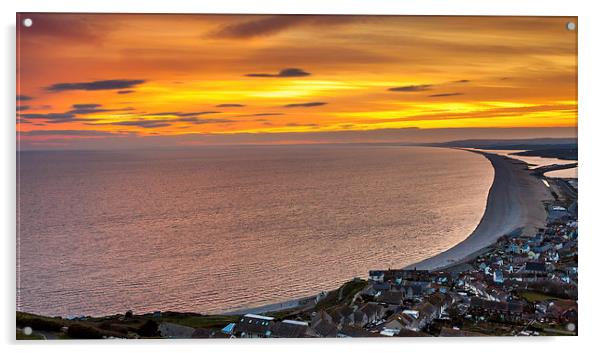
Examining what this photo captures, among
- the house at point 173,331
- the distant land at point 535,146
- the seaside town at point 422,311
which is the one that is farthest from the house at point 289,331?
the distant land at point 535,146

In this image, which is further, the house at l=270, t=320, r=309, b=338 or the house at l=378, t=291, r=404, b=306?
the house at l=378, t=291, r=404, b=306

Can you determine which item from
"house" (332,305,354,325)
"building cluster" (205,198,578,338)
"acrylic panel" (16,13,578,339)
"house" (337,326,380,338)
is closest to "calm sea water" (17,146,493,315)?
"acrylic panel" (16,13,578,339)

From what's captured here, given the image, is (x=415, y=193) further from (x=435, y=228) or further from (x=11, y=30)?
(x=11, y=30)

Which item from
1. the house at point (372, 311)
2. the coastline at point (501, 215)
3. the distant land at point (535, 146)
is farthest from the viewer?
the coastline at point (501, 215)

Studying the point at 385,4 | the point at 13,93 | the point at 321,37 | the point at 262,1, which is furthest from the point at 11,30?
the point at 385,4

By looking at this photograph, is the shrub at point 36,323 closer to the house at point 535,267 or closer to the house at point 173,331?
the house at point 173,331

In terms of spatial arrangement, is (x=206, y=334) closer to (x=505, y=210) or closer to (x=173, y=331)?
(x=173, y=331)

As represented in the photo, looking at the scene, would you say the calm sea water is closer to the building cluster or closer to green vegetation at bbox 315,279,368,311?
green vegetation at bbox 315,279,368,311
